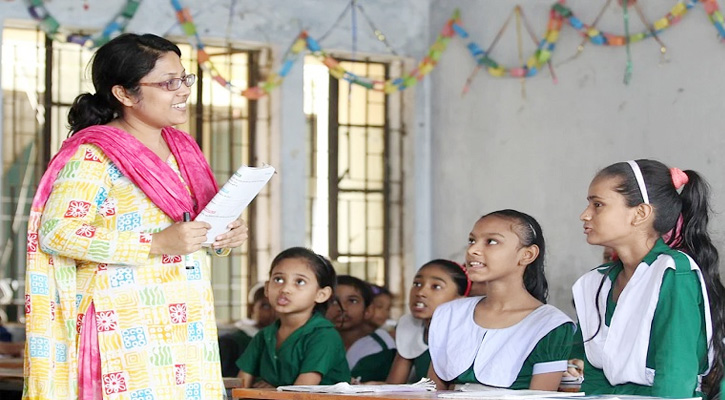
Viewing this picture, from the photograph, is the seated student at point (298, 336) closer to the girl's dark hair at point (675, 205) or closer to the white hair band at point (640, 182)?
the girl's dark hair at point (675, 205)

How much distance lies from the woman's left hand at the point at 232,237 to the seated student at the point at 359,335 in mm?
1964

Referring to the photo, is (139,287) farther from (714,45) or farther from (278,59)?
(278,59)

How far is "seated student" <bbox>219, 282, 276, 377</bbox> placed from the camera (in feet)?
18.6

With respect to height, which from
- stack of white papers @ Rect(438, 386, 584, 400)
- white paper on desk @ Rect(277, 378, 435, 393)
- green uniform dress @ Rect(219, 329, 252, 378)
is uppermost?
stack of white papers @ Rect(438, 386, 584, 400)

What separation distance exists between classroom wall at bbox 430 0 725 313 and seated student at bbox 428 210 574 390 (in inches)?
59.5

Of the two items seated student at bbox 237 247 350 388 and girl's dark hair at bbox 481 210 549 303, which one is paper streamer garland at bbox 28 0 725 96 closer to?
girl's dark hair at bbox 481 210 549 303

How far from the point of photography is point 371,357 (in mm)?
4910

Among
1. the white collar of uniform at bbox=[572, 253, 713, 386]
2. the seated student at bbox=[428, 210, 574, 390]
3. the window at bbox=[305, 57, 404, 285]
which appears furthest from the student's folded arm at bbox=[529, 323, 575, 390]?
the window at bbox=[305, 57, 404, 285]

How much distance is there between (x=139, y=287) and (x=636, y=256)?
1183 mm

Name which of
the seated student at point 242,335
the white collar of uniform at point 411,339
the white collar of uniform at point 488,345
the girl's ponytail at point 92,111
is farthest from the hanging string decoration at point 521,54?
the girl's ponytail at point 92,111

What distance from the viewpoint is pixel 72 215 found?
8.65 ft

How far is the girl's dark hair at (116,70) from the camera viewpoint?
2760 millimetres

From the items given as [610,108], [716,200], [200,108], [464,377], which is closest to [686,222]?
[464,377]

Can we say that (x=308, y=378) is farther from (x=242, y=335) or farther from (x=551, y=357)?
(x=242, y=335)
